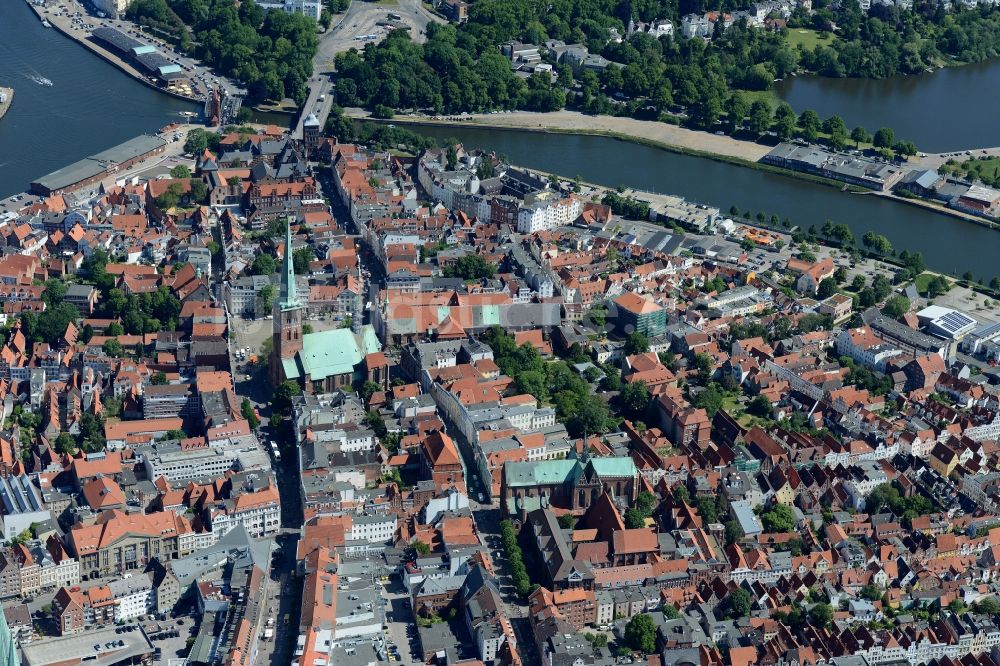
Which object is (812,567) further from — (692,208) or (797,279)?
(692,208)

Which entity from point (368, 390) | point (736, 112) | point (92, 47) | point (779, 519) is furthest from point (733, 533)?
point (92, 47)

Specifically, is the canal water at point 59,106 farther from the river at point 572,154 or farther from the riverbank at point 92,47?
the riverbank at point 92,47

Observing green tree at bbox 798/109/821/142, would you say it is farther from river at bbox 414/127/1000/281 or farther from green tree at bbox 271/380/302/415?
green tree at bbox 271/380/302/415

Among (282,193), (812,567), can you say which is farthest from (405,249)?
(812,567)

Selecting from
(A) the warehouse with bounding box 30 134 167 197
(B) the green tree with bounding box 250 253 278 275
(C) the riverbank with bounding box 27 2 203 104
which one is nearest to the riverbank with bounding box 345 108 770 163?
(C) the riverbank with bounding box 27 2 203 104

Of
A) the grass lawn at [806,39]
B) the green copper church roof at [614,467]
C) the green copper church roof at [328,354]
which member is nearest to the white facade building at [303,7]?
the grass lawn at [806,39]
